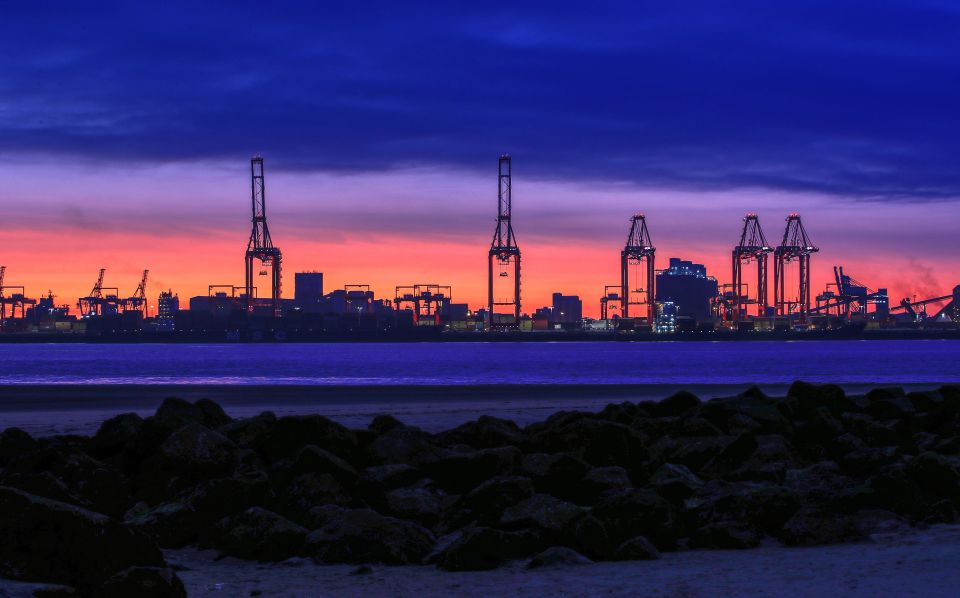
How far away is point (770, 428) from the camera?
1130 centimetres

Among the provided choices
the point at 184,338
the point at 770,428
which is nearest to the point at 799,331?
the point at 184,338

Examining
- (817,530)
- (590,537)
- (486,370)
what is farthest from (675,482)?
(486,370)

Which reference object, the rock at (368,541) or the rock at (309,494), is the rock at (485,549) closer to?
the rock at (368,541)

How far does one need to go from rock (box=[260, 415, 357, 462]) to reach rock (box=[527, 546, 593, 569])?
3575mm

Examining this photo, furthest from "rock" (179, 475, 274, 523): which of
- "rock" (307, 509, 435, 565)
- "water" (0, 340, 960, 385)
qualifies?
"water" (0, 340, 960, 385)

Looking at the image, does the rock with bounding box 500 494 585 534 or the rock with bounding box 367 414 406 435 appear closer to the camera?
the rock with bounding box 500 494 585 534

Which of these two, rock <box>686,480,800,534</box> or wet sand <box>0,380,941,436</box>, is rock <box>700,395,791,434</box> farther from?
wet sand <box>0,380,941,436</box>

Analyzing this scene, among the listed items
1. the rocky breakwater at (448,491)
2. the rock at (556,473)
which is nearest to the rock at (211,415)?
the rocky breakwater at (448,491)

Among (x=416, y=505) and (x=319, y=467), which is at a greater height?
(x=319, y=467)

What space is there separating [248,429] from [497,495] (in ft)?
13.3

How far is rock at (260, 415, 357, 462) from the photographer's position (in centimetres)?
970

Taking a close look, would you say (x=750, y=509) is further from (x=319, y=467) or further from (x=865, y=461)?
(x=319, y=467)

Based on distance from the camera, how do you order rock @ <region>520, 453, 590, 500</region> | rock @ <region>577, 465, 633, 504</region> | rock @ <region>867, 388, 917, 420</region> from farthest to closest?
rock @ <region>867, 388, 917, 420</region> < rock @ <region>520, 453, 590, 500</region> < rock @ <region>577, 465, 633, 504</region>

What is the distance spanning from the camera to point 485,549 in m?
6.45
